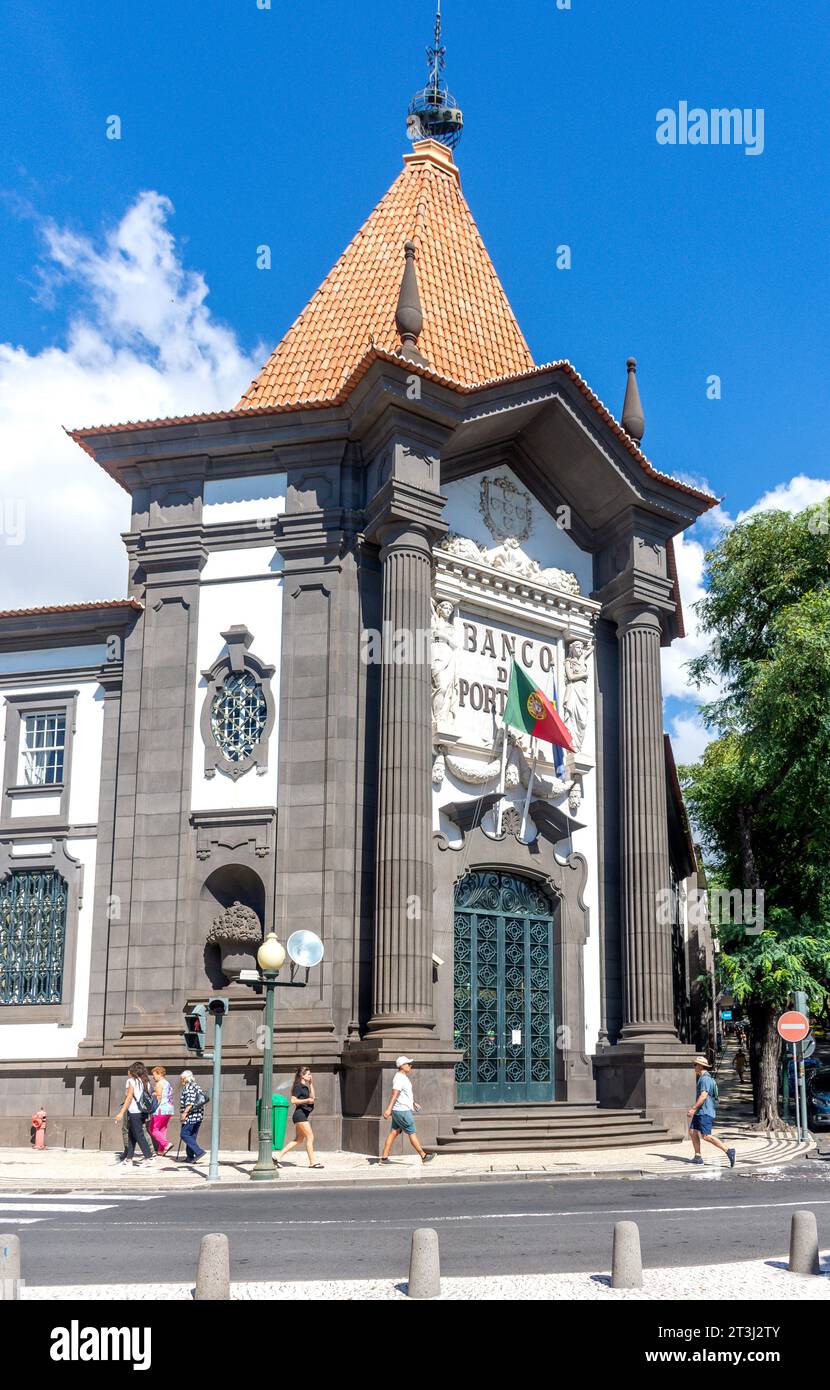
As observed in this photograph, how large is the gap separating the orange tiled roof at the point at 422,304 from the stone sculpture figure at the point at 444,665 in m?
5.01

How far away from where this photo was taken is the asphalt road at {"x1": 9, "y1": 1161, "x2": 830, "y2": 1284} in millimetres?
11602

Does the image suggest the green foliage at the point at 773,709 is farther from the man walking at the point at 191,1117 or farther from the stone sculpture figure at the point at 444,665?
the man walking at the point at 191,1117

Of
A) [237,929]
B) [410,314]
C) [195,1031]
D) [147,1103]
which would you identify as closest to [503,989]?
[237,929]

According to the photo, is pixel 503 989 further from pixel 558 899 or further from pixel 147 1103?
pixel 147 1103

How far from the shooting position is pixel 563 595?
30.2m

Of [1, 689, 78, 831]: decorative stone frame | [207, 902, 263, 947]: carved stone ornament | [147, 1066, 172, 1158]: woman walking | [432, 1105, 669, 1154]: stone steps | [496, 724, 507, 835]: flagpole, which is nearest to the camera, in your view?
[147, 1066, 172, 1158]: woman walking

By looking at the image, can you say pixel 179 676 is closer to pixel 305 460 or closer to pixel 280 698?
pixel 280 698

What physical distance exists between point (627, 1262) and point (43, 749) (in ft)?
68.4

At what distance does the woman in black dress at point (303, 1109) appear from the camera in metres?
21.1

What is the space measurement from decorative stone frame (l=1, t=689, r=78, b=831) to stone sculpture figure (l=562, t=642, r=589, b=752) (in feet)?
34.2

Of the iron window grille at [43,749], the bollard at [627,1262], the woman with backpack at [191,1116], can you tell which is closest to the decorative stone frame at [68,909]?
the iron window grille at [43,749]

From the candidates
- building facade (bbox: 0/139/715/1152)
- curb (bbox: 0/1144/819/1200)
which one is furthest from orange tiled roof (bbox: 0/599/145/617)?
curb (bbox: 0/1144/819/1200)

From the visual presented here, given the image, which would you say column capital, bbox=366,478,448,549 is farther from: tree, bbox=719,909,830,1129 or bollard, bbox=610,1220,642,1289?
bollard, bbox=610,1220,642,1289
